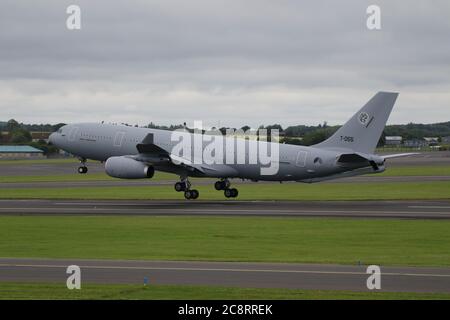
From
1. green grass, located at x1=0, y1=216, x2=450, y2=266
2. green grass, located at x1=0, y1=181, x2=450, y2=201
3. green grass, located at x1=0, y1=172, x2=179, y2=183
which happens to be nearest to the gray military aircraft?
green grass, located at x1=0, y1=181, x2=450, y2=201

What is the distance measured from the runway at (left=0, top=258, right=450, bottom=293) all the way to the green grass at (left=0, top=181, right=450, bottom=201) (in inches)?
1443

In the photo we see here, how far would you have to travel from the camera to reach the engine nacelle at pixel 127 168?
59594 mm

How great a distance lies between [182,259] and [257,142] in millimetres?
32440

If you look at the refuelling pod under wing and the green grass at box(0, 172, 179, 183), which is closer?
the refuelling pod under wing

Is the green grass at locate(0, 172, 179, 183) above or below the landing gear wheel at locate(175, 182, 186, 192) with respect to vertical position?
above

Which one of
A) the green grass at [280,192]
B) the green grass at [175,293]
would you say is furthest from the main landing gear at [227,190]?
the green grass at [175,293]

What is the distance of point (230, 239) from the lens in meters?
37.7

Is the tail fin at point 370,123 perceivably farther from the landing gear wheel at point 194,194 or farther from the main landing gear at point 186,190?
the main landing gear at point 186,190

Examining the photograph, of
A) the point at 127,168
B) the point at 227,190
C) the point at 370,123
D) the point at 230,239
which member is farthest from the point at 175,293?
the point at 227,190

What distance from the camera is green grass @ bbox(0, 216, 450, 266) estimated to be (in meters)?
32.0

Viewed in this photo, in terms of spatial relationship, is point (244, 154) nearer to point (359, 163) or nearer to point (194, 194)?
point (194, 194)

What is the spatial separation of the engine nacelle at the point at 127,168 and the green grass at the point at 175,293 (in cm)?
3508

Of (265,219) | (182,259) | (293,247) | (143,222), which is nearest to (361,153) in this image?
(265,219)

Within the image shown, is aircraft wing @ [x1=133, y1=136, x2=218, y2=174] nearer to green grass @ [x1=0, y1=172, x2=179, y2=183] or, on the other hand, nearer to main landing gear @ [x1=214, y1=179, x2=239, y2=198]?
main landing gear @ [x1=214, y1=179, x2=239, y2=198]
